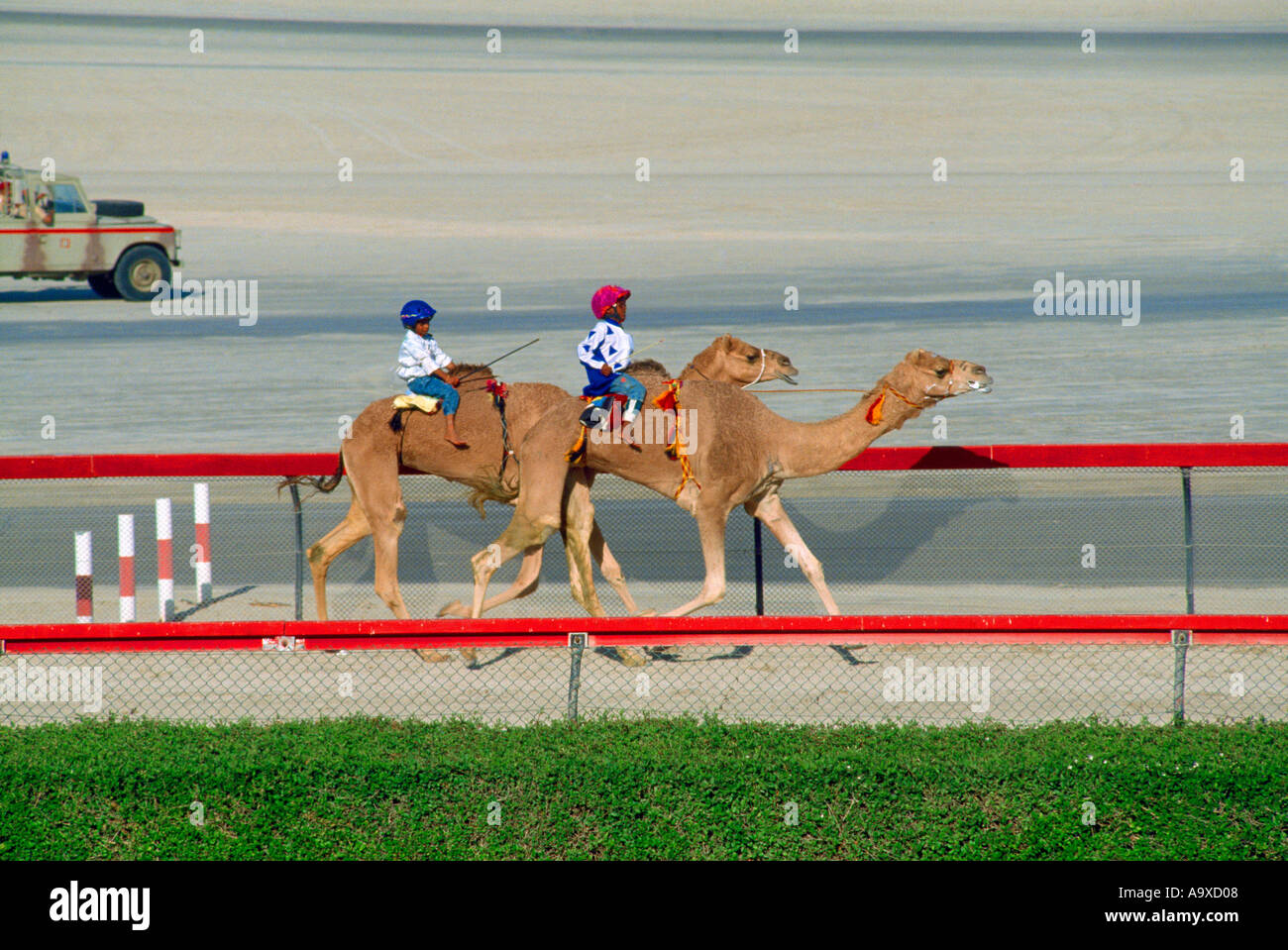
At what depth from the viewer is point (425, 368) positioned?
11.0m

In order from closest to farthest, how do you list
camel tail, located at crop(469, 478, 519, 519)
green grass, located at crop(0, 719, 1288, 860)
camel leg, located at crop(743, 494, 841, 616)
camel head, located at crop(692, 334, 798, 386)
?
green grass, located at crop(0, 719, 1288, 860)
camel leg, located at crop(743, 494, 841, 616)
camel tail, located at crop(469, 478, 519, 519)
camel head, located at crop(692, 334, 798, 386)

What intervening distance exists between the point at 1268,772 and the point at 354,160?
127 feet

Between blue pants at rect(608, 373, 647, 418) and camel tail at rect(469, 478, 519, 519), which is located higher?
blue pants at rect(608, 373, 647, 418)

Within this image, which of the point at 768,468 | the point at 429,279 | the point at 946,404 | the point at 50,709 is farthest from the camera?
the point at 429,279

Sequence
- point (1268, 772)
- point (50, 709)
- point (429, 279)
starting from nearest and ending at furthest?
point (1268, 772) → point (50, 709) → point (429, 279)

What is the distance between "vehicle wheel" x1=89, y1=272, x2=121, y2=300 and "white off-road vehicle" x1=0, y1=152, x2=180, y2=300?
41cm

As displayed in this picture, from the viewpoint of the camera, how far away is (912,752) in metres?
7.15

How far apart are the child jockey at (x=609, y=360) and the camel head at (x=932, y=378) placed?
1.62 metres

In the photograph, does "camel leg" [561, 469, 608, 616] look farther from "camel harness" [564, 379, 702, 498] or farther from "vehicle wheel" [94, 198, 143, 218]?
"vehicle wheel" [94, 198, 143, 218]

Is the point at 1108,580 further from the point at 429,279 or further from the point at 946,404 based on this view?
the point at 429,279

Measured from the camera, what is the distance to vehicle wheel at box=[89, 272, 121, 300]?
31.0 m

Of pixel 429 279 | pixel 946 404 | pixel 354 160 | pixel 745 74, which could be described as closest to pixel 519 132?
pixel 354 160

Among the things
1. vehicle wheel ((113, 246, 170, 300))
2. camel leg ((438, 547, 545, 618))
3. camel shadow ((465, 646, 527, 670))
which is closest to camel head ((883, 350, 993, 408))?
camel leg ((438, 547, 545, 618))

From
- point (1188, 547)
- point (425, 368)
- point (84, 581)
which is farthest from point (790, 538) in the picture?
point (84, 581)
